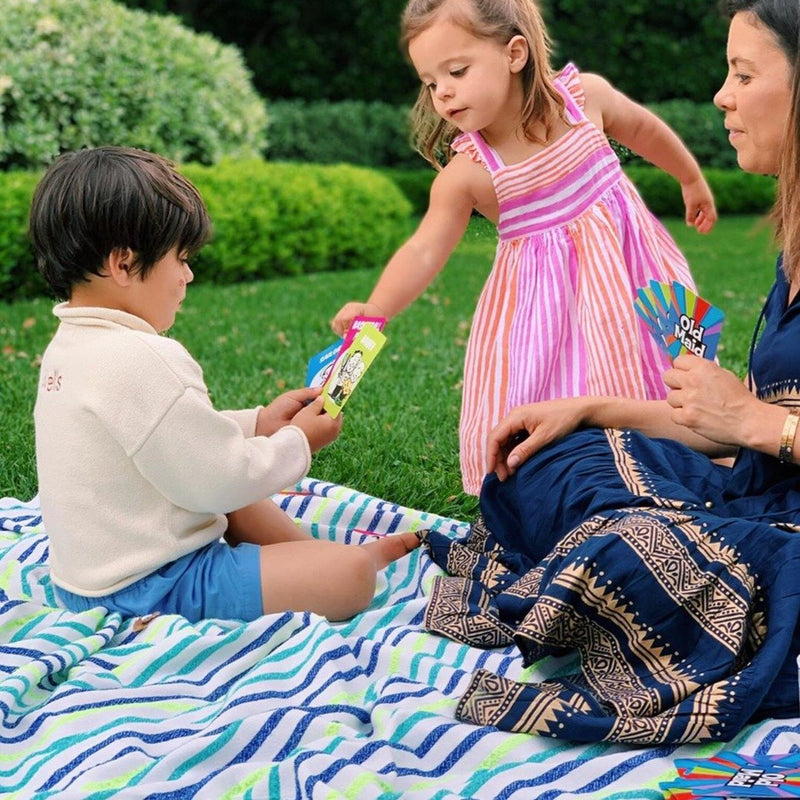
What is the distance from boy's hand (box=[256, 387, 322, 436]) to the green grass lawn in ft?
2.60

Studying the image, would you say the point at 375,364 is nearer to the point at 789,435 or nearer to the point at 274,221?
the point at 789,435

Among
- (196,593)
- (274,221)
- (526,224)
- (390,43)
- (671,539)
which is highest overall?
(390,43)

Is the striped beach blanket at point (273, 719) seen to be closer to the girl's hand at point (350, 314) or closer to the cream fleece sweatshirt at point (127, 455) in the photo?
the cream fleece sweatshirt at point (127, 455)

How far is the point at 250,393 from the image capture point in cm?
533

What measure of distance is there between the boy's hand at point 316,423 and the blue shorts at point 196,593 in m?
0.39

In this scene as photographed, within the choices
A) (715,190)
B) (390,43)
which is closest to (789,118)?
(715,190)

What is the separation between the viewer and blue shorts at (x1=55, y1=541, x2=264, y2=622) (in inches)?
113

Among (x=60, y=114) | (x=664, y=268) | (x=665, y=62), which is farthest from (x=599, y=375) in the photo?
(x=665, y=62)

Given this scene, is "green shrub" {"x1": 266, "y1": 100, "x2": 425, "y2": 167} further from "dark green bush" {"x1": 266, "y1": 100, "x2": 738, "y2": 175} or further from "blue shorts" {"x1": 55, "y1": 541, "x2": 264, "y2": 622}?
"blue shorts" {"x1": 55, "y1": 541, "x2": 264, "y2": 622}

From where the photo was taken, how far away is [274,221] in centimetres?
1018

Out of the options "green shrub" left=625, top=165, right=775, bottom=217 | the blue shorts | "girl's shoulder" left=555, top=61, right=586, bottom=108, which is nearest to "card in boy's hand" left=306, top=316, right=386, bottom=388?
the blue shorts

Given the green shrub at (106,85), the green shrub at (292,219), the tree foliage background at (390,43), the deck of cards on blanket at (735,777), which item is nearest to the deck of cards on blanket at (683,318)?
the deck of cards on blanket at (735,777)

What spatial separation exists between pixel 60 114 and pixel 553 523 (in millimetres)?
7409

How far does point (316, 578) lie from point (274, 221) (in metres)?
7.55
